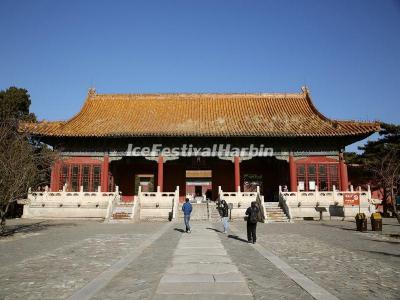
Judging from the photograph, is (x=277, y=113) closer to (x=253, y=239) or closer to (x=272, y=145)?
(x=272, y=145)

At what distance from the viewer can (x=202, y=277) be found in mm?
5789

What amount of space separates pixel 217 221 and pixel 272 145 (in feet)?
24.5

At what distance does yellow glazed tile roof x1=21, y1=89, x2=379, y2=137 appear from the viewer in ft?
70.4

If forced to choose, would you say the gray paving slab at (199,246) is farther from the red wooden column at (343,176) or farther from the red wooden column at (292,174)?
the red wooden column at (343,176)

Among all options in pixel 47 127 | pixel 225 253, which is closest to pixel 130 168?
pixel 47 127

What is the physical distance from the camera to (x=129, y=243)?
10.2 meters

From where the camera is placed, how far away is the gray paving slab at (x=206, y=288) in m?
4.89

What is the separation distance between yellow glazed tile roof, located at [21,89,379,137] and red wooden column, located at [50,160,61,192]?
2428 mm

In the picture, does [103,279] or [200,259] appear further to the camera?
[200,259]

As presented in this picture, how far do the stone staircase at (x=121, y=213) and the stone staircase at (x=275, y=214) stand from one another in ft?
26.0

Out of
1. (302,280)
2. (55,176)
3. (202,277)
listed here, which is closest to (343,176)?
(302,280)

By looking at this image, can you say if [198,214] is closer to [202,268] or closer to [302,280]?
[202,268]

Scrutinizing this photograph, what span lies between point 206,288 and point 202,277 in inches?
28.4

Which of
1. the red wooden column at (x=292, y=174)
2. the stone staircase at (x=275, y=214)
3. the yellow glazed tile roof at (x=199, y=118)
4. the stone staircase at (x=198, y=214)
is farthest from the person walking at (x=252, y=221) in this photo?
the red wooden column at (x=292, y=174)
